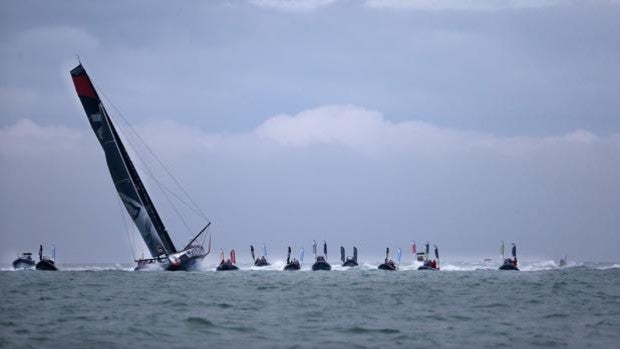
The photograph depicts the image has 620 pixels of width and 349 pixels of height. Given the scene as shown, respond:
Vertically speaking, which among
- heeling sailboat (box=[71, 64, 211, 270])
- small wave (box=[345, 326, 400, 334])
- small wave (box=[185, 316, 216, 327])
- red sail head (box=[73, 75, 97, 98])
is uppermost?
red sail head (box=[73, 75, 97, 98])

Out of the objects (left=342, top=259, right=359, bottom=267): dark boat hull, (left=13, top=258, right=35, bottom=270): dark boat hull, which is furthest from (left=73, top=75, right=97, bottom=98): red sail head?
(left=342, top=259, right=359, bottom=267): dark boat hull

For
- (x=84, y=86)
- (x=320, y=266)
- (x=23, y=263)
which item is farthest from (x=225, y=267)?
(x=84, y=86)

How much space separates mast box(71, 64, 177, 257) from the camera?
242ft

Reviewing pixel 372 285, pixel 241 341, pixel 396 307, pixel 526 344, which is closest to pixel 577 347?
pixel 526 344

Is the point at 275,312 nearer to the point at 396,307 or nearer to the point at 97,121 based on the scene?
the point at 396,307

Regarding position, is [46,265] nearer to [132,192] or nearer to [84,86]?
[132,192]

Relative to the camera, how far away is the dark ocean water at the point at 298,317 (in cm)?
2564

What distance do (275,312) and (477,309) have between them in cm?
1007

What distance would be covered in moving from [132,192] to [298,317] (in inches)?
1763

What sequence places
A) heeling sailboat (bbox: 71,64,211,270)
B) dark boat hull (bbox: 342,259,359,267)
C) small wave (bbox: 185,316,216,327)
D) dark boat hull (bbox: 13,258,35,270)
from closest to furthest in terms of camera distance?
1. small wave (bbox: 185,316,216,327)
2. heeling sailboat (bbox: 71,64,211,270)
3. dark boat hull (bbox: 13,258,35,270)
4. dark boat hull (bbox: 342,259,359,267)

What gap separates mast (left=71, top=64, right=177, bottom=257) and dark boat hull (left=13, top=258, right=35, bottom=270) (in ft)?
73.9

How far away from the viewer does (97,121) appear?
75.4 m

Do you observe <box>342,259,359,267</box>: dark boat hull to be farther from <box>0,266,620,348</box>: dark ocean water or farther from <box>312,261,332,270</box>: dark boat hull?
<box>0,266,620,348</box>: dark ocean water

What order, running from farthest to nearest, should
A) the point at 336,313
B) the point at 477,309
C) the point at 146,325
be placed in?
the point at 477,309 < the point at 336,313 < the point at 146,325
